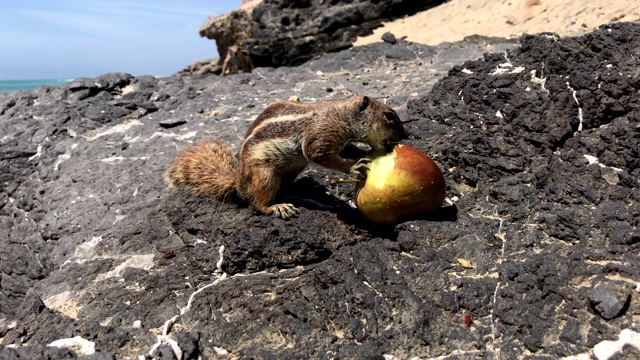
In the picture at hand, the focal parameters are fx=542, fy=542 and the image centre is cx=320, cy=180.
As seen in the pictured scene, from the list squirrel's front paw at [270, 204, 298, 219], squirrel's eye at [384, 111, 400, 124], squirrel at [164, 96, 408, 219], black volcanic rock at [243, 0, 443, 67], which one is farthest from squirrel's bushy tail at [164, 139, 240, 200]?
black volcanic rock at [243, 0, 443, 67]

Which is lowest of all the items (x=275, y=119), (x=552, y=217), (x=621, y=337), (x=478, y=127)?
(x=621, y=337)

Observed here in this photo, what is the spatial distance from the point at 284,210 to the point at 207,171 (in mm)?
917

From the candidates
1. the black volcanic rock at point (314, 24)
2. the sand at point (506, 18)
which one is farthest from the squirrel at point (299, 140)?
the black volcanic rock at point (314, 24)

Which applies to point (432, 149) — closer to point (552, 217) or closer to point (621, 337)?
point (552, 217)

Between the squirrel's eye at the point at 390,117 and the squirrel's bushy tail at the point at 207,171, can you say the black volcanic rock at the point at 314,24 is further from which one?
the squirrel's eye at the point at 390,117

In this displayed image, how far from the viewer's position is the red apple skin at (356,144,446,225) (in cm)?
352

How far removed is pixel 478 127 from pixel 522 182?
2.72 feet

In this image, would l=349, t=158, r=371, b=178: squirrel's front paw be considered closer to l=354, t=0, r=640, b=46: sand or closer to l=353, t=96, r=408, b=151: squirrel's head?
l=353, t=96, r=408, b=151: squirrel's head

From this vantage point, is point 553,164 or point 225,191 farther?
point 225,191

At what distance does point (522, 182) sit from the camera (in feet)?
12.7

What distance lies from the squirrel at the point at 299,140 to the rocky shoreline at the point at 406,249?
0.19 meters

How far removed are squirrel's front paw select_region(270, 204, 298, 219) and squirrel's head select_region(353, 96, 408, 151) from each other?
0.81 m

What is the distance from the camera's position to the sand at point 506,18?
9.54 meters

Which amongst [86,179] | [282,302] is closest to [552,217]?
[282,302]
